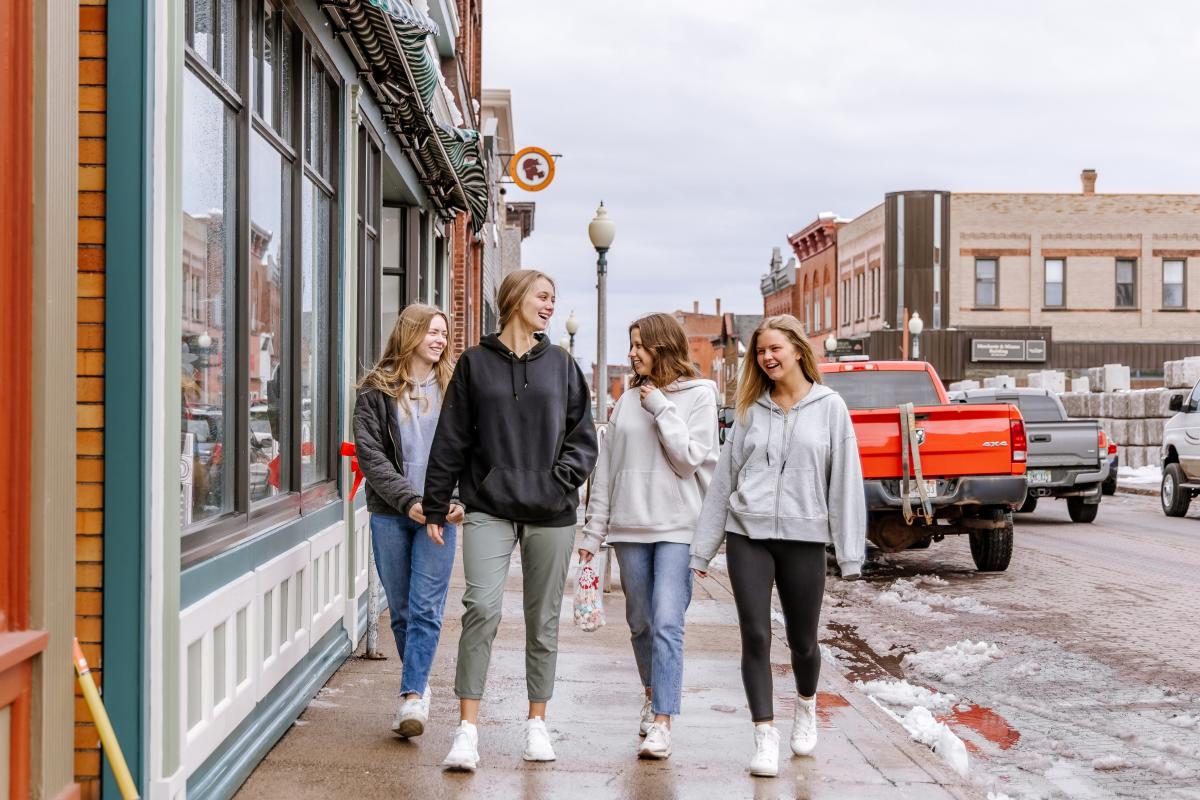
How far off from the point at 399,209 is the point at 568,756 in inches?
332

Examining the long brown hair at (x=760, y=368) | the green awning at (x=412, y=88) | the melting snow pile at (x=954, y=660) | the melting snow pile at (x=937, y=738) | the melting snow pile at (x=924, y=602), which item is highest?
the green awning at (x=412, y=88)

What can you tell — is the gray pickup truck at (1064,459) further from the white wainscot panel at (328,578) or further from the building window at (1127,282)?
the building window at (1127,282)

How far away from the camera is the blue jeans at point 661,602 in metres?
5.72

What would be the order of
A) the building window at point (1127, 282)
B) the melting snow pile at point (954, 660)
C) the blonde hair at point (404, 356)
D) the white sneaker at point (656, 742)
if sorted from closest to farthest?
the white sneaker at point (656, 742), the blonde hair at point (404, 356), the melting snow pile at point (954, 660), the building window at point (1127, 282)

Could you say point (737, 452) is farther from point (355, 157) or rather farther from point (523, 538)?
point (355, 157)

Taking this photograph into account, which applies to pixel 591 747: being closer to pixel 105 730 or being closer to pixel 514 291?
pixel 514 291

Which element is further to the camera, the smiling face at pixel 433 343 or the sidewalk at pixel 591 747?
the smiling face at pixel 433 343

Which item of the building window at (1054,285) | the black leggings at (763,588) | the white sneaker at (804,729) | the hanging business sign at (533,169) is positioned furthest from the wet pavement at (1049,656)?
the building window at (1054,285)

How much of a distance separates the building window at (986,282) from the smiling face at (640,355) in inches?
1881

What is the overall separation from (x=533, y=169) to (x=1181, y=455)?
10.0 metres

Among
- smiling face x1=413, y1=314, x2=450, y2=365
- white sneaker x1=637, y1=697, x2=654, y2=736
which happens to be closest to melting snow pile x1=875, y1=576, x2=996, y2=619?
white sneaker x1=637, y1=697, x2=654, y2=736

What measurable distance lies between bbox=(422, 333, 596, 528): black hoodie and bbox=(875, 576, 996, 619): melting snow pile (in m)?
5.92

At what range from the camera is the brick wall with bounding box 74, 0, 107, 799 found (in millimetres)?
3924

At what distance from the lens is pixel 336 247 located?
7852 millimetres
